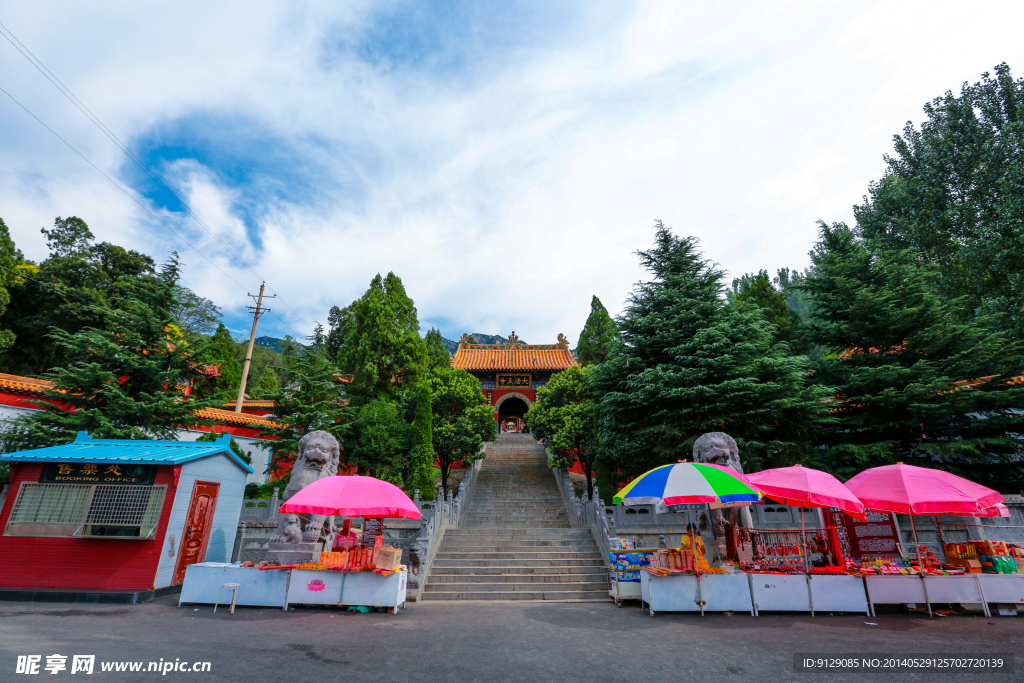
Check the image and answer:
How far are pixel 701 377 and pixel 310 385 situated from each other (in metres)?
12.2

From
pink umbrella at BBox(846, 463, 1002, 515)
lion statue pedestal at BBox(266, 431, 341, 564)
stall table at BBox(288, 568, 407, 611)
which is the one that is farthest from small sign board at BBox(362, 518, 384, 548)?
pink umbrella at BBox(846, 463, 1002, 515)

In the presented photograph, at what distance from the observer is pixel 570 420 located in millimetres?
16594

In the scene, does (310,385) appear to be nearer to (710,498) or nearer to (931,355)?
(710,498)

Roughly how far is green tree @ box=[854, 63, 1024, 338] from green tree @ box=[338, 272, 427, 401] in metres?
16.9

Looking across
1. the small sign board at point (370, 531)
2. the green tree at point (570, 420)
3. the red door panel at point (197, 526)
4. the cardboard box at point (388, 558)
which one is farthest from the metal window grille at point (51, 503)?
the green tree at point (570, 420)

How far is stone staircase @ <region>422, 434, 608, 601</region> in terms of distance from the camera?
895 centimetres

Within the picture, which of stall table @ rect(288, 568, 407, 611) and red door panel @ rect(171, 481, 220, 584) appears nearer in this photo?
stall table @ rect(288, 568, 407, 611)

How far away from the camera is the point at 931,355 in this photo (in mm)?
11500

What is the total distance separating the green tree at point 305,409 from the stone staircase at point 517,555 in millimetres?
5574

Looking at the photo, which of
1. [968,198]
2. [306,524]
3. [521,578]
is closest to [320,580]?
[306,524]

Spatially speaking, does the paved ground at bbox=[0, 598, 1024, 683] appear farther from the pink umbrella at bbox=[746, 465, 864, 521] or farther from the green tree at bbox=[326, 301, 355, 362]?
the green tree at bbox=[326, 301, 355, 362]

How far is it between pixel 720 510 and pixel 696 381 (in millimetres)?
3669

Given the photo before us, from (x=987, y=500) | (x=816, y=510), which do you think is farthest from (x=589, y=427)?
(x=987, y=500)

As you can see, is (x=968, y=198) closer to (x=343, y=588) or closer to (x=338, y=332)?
(x=343, y=588)
